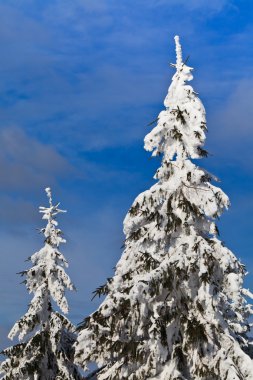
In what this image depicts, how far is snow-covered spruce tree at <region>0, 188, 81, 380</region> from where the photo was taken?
2983 cm

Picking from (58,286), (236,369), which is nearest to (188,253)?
(236,369)

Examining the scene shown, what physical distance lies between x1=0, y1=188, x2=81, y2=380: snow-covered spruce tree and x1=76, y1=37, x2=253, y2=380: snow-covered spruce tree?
1110 cm

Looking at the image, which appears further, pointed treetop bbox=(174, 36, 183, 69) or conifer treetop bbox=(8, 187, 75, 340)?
conifer treetop bbox=(8, 187, 75, 340)

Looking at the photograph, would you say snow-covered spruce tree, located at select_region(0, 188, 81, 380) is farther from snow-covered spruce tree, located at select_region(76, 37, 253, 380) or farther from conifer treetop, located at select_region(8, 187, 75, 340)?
snow-covered spruce tree, located at select_region(76, 37, 253, 380)

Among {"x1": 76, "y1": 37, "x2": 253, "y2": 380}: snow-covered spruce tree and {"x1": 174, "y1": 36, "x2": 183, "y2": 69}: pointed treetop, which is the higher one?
{"x1": 174, "y1": 36, "x2": 183, "y2": 69}: pointed treetop

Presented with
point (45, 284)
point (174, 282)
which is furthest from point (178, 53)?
point (45, 284)

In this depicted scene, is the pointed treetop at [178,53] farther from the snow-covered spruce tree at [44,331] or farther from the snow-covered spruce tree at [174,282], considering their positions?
the snow-covered spruce tree at [44,331]

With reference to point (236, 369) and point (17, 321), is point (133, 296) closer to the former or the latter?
point (236, 369)

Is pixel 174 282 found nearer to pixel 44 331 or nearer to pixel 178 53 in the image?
pixel 178 53

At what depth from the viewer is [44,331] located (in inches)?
1188

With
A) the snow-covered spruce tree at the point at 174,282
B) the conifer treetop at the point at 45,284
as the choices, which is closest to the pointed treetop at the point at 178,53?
the snow-covered spruce tree at the point at 174,282

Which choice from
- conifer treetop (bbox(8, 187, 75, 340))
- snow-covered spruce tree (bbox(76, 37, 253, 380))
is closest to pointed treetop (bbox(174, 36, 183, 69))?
snow-covered spruce tree (bbox(76, 37, 253, 380))

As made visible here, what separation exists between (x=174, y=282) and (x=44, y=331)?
1454 cm

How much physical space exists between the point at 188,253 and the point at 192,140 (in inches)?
135
